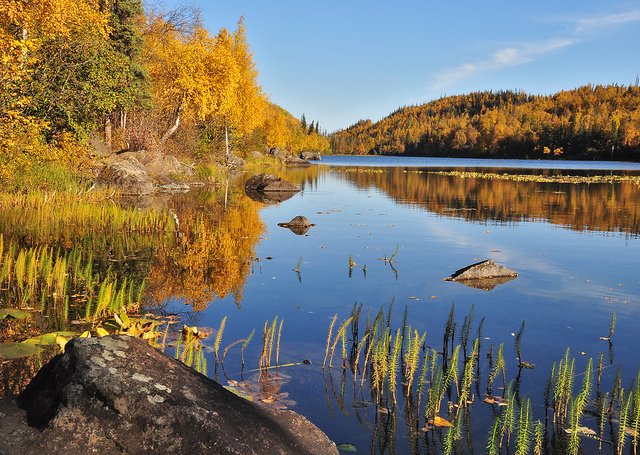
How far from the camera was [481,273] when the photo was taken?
1326cm

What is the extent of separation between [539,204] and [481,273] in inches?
827

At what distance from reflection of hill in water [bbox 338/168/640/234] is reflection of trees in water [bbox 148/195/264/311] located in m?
11.5

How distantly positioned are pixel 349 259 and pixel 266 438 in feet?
39.6

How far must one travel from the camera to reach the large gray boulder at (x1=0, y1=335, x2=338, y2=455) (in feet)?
10.2

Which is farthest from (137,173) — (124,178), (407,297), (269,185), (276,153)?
(276,153)

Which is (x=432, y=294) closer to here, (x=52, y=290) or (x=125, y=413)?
(x=52, y=290)

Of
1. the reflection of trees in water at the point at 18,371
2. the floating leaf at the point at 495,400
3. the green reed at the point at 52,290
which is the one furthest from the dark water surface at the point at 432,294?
the reflection of trees in water at the point at 18,371

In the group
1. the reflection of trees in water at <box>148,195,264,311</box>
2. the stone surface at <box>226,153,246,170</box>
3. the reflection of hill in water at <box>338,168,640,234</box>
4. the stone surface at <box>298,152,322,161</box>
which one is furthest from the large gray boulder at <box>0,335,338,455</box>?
the stone surface at <box>298,152,322,161</box>

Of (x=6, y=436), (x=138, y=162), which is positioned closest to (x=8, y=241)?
(x=6, y=436)

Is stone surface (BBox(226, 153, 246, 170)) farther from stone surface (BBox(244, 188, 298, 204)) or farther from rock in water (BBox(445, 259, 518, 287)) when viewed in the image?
rock in water (BBox(445, 259, 518, 287))

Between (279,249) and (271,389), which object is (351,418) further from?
(279,249)

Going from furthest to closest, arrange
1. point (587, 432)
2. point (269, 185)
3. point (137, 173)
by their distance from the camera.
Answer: point (269, 185)
point (137, 173)
point (587, 432)

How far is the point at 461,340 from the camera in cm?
873

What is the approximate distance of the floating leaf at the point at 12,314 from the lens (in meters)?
8.23
